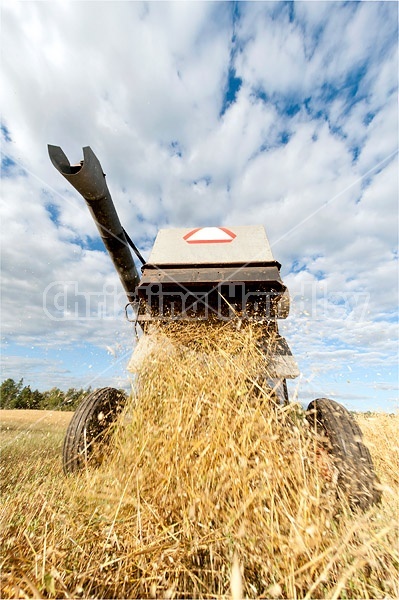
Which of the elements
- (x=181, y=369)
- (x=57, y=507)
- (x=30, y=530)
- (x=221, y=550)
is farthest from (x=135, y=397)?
(x=221, y=550)

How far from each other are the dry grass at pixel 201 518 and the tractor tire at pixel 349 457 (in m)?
0.11

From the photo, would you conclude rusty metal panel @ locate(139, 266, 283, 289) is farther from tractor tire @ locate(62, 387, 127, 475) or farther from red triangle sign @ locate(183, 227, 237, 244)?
tractor tire @ locate(62, 387, 127, 475)

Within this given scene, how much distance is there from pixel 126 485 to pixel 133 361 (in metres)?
1.28

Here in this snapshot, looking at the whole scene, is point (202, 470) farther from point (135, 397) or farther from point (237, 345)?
point (237, 345)

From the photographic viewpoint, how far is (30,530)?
150 cm

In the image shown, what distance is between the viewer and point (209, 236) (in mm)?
3670

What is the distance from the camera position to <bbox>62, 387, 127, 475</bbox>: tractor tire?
2.26 m

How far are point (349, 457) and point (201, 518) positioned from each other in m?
1.01

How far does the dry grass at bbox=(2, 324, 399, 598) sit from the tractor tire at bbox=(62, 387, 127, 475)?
0.12 m

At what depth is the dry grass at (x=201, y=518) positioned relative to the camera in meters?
1.16

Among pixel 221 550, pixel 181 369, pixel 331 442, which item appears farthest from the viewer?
pixel 181 369

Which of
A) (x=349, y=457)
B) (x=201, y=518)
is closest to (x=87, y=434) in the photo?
(x=201, y=518)

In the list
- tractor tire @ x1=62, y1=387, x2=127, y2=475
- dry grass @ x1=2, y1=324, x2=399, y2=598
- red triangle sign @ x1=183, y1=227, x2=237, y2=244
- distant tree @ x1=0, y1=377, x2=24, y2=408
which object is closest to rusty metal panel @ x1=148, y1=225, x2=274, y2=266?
red triangle sign @ x1=183, y1=227, x2=237, y2=244

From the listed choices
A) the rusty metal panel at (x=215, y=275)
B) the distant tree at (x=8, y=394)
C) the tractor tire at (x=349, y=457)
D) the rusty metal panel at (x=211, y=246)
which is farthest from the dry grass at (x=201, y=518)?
the distant tree at (x=8, y=394)
